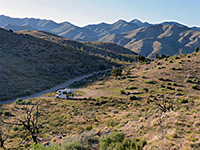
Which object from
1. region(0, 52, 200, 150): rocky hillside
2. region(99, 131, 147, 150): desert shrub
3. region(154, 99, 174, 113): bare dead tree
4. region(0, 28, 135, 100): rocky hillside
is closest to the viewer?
region(99, 131, 147, 150): desert shrub

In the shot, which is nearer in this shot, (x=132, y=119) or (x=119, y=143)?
(x=119, y=143)

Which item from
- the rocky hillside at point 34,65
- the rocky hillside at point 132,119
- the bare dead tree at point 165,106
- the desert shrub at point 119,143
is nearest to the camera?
the desert shrub at point 119,143

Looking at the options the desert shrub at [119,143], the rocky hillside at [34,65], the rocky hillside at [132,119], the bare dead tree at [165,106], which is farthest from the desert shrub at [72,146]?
the rocky hillside at [34,65]

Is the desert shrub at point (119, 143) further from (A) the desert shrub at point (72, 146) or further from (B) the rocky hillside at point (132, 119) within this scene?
(A) the desert shrub at point (72, 146)

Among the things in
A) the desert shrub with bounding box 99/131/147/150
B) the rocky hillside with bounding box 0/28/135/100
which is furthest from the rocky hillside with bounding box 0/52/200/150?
the rocky hillside with bounding box 0/28/135/100

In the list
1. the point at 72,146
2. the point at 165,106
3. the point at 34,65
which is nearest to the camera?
the point at 72,146

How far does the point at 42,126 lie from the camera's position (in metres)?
19.6

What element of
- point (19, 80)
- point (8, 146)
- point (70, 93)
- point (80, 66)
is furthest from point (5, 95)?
point (80, 66)

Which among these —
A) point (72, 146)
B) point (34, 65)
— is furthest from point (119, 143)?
point (34, 65)

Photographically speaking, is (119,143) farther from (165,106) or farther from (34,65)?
(34,65)

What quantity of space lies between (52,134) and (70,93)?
18.0 metres

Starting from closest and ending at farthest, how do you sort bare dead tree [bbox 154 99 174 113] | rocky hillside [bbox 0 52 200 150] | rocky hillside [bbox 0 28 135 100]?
rocky hillside [bbox 0 52 200 150], bare dead tree [bbox 154 99 174 113], rocky hillside [bbox 0 28 135 100]

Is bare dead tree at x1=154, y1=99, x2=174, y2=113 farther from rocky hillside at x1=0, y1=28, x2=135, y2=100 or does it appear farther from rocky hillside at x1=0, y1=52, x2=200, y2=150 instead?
rocky hillside at x1=0, y1=28, x2=135, y2=100

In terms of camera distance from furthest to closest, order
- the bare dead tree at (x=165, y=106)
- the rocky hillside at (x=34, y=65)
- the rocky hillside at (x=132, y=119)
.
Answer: the rocky hillside at (x=34, y=65) < the bare dead tree at (x=165, y=106) < the rocky hillside at (x=132, y=119)
